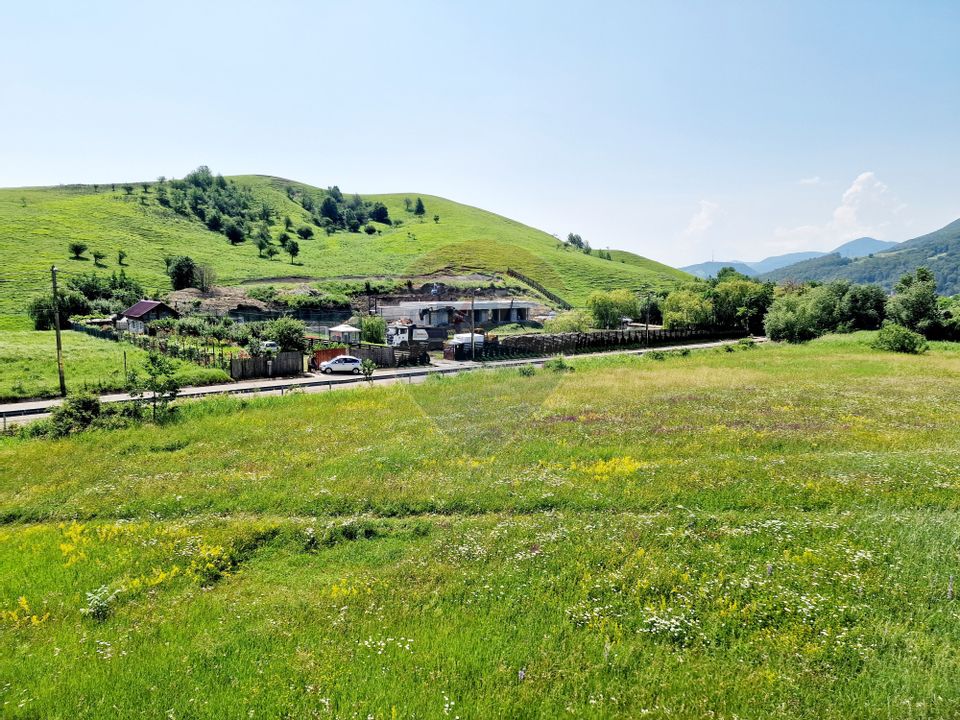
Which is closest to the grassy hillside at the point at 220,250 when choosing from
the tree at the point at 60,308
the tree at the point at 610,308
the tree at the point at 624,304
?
the tree at the point at 60,308

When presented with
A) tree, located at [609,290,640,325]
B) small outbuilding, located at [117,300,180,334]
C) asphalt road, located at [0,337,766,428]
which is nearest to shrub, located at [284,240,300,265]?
small outbuilding, located at [117,300,180,334]

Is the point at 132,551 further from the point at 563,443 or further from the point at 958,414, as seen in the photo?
the point at 958,414

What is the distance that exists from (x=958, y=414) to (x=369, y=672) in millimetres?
30891

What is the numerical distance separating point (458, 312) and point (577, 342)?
24919 millimetres

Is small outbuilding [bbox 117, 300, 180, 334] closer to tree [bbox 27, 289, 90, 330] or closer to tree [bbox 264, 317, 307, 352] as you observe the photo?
tree [bbox 27, 289, 90, 330]

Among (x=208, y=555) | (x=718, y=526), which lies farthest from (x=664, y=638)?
(x=208, y=555)

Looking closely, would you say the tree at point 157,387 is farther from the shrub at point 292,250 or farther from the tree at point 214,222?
the tree at point 214,222

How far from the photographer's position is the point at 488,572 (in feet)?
38.3

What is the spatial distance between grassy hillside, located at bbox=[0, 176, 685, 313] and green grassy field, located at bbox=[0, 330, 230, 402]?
46651 mm

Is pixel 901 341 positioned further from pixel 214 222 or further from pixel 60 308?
pixel 214 222

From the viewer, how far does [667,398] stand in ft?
101

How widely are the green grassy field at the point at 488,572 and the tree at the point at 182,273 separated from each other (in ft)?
295

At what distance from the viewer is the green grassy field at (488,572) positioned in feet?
26.6

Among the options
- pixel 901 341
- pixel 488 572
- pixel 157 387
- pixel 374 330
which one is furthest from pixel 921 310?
pixel 157 387
